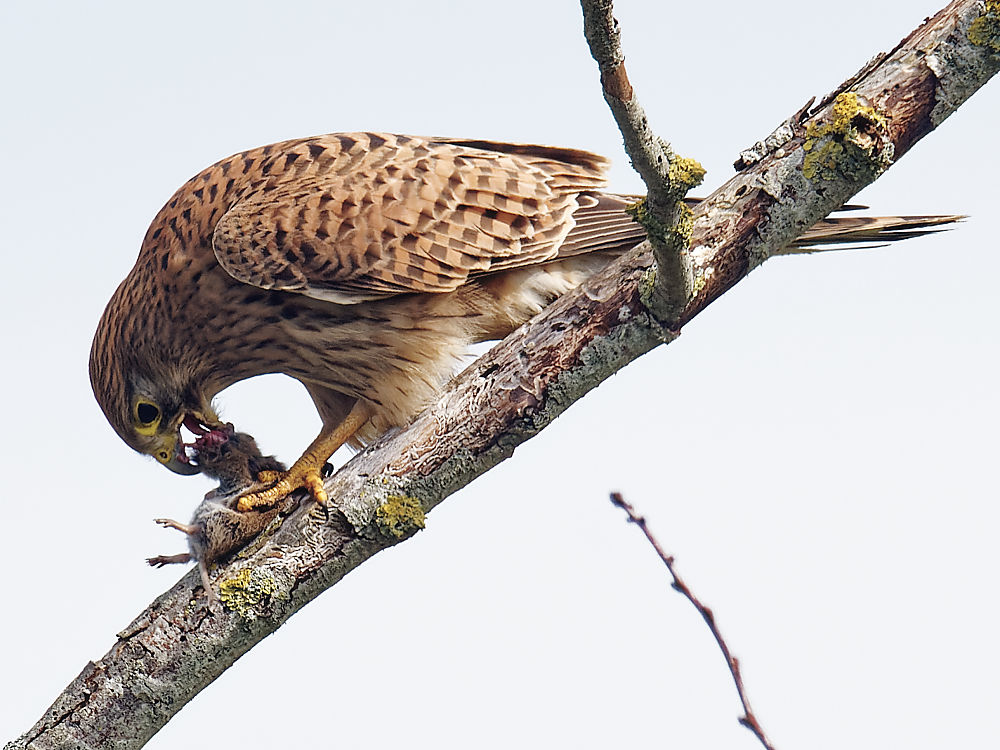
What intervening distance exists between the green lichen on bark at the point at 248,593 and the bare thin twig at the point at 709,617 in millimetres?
1368

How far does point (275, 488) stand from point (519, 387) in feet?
3.42

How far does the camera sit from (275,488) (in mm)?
3811

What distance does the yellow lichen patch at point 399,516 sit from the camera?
332 centimetres

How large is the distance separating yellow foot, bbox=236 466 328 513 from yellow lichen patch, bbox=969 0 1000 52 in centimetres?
222

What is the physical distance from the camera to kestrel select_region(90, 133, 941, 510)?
13.1 ft

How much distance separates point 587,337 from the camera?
318cm

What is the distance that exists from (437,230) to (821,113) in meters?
1.51

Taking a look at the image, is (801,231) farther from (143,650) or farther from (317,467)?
(143,650)

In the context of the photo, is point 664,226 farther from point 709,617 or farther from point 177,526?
point 177,526

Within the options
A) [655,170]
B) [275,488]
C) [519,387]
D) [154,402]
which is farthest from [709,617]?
[154,402]

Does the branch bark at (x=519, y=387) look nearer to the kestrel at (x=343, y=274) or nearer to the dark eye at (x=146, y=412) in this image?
the kestrel at (x=343, y=274)

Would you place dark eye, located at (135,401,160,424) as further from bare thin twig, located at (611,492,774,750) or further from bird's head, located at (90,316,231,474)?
bare thin twig, located at (611,492,774,750)

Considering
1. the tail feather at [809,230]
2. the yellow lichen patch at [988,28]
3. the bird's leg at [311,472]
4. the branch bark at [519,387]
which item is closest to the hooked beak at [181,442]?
the bird's leg at [311,472]

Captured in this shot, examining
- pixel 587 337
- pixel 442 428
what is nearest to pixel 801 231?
pixel 587 337
